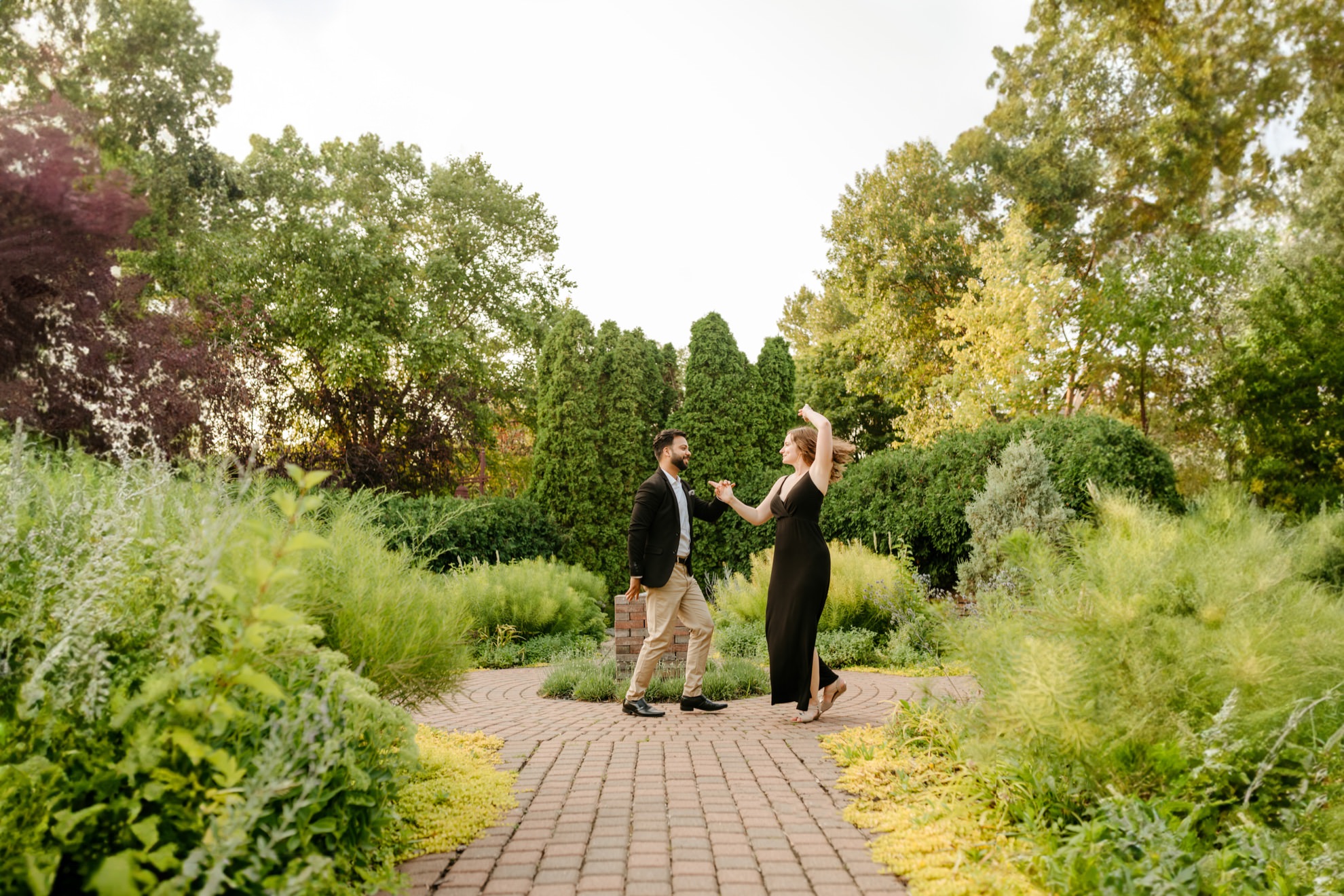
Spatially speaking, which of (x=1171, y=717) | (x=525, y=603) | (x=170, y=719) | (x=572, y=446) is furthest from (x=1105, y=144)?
(x=170, y=719)

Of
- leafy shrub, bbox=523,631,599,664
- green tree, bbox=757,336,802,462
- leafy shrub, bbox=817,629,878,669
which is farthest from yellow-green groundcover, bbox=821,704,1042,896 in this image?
green tree, bbox=757,336,802,462

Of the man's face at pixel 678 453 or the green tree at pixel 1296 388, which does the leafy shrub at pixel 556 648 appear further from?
the green tree at pixel 1296 388

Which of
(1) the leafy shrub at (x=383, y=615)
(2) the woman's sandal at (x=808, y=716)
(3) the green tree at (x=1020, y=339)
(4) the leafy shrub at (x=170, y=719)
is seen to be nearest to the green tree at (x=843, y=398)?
(3) the green tree at (x=1020, y=339)

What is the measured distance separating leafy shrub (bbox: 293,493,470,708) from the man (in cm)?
181

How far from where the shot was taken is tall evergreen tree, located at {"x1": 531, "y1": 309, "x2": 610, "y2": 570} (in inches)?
616

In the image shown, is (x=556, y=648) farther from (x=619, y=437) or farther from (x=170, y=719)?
(x=170, y=719)

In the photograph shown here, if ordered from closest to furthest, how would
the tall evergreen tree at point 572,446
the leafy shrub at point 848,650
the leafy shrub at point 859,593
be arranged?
the leafy shrub at point 848,650 → the leafy shrub at point 859,593 → the tall evergreen tree at point 572,446

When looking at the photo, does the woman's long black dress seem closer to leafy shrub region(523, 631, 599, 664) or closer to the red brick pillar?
the red brick pillar

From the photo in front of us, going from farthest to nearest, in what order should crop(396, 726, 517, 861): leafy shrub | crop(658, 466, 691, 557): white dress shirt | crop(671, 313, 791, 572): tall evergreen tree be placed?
crop(671, 313, 791, 572): tall evergreen tree < crop(658, 466, 691, 557): white dress shirt < crop(396, 726, 517, 861): leafy shrub

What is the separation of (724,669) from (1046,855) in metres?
4.27

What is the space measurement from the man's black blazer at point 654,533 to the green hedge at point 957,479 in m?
5.62

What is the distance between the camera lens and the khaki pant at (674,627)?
5668 millimetres

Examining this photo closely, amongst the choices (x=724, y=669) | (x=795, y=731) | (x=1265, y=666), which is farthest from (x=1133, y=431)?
(x=1265, y=666)

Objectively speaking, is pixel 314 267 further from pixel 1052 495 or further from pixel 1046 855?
pixel 1046 855
